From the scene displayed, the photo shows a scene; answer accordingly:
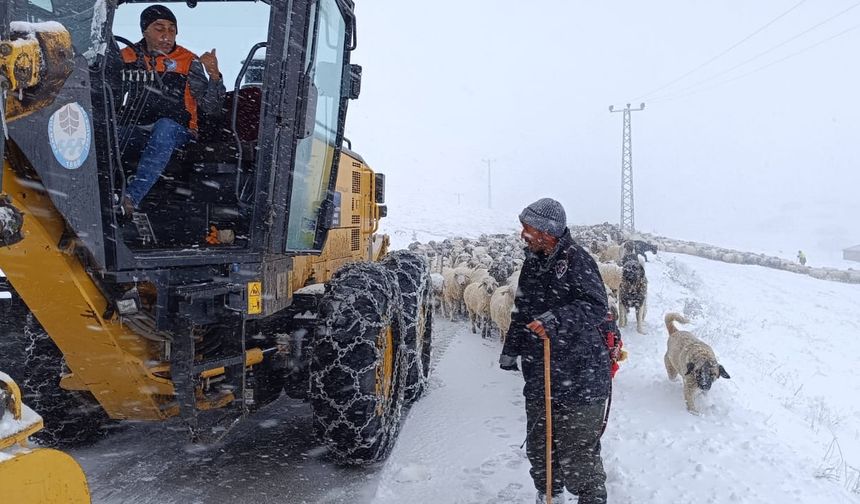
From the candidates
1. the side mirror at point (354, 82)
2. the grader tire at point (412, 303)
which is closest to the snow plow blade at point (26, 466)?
the grader tire at point (412, 303)

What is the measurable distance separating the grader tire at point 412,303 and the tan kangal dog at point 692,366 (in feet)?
8.27

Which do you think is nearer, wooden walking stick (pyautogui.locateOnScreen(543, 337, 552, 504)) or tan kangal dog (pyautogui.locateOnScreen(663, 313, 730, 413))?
wooden walking stick (pyautogui.locateOnScreen(543, 337, 552, 504))

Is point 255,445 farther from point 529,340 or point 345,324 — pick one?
point 529,340

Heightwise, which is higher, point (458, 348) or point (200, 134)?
point (200, 134)

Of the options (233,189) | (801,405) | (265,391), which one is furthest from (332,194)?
(801,405)

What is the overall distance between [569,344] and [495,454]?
171cm

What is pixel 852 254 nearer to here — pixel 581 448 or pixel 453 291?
pixel 453 291

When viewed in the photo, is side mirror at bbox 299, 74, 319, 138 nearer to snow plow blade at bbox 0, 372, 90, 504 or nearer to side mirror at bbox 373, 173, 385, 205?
snow plow blade at bbox 0, 372, 90, 504

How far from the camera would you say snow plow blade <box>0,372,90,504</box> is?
61.5 inches

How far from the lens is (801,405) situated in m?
8.01

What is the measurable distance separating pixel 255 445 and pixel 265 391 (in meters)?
0.80

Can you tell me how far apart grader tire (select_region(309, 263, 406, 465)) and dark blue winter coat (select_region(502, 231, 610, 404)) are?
3.61ft

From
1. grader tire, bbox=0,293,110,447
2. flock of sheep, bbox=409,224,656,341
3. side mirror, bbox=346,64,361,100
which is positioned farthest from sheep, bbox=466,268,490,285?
grader tire, bbox=0,293,110,447

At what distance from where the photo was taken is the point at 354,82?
4902 mm
